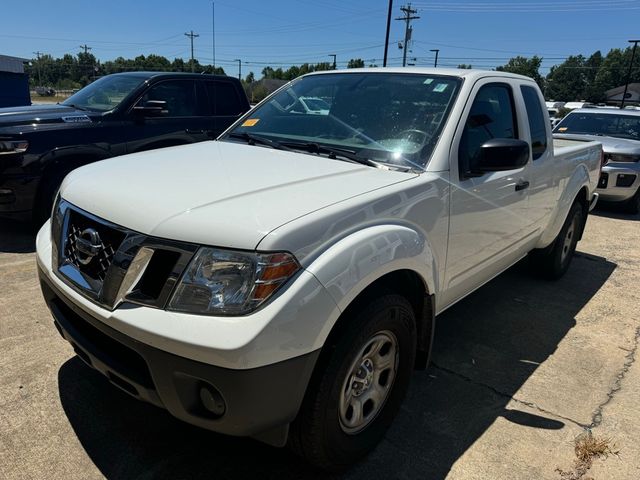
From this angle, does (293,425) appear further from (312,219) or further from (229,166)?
(229,166)

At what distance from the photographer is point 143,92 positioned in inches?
249

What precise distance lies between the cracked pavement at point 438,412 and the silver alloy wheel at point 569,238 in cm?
89

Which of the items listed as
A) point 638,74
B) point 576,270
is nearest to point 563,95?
point 638,74

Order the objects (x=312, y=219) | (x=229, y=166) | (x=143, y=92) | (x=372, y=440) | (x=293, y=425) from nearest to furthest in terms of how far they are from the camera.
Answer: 1. (x=312, y=219)
2. (x=293, y=425)
3. (x=372, y=440)
4. (x=229, y=166)
5. (x=143, y=92)

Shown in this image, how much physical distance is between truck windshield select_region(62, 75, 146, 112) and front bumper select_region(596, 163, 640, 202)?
7.45 meters

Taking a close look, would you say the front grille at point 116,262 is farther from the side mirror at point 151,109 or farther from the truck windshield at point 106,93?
the truck windshield at point 106,93

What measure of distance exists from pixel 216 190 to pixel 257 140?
1.20m

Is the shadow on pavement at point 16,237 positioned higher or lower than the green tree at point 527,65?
lower

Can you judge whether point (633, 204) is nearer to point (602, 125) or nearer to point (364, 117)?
point (602, 125)

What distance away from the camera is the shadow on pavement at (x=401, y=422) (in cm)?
237

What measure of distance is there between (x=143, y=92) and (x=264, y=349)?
5.47 meters

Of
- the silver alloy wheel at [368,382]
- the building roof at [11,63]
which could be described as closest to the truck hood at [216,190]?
the silver alloy wheel at [368,382]

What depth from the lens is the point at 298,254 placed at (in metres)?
1.86

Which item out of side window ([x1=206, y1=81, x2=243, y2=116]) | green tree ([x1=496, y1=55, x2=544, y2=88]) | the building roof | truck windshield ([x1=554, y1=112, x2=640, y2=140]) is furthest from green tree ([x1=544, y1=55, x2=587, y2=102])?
side window ([x1=206, y1=81, x2=243, y2=116])
